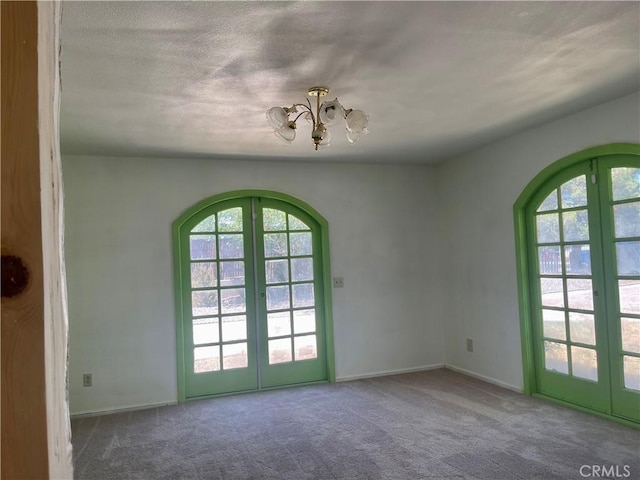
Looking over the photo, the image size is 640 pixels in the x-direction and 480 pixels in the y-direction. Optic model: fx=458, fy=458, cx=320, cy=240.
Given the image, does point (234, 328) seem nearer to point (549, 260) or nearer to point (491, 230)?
point (491, 230)

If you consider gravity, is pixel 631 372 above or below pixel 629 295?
below

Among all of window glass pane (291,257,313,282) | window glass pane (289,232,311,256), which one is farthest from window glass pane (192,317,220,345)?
window glass pane (289,232,311,256)

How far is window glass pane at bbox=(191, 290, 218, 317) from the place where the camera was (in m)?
4.49

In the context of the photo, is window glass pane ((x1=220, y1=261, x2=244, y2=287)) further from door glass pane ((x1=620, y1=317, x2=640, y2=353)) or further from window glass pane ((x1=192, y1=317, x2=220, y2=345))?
door glass pane ((x1=620, y1=317, x2=640, y2=353))

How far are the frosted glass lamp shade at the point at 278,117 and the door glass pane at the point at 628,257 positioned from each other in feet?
8.50

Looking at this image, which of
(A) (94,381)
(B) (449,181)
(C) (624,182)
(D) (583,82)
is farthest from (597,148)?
(A) (94,381)

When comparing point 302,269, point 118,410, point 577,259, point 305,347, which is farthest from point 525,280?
point 118,410

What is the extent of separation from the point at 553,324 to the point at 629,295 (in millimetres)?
768

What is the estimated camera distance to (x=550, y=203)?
3926mm

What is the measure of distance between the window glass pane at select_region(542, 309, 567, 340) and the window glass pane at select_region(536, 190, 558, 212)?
88 centimetres

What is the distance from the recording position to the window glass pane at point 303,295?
15.9 feet

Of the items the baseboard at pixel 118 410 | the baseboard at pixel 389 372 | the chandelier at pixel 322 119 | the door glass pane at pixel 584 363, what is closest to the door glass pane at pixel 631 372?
the door glass pane at pixel 584 363

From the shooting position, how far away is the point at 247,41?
2.07m

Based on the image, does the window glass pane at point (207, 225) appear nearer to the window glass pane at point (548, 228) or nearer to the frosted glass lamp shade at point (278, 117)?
the frosted glass lamp shade at point (278, 117)
